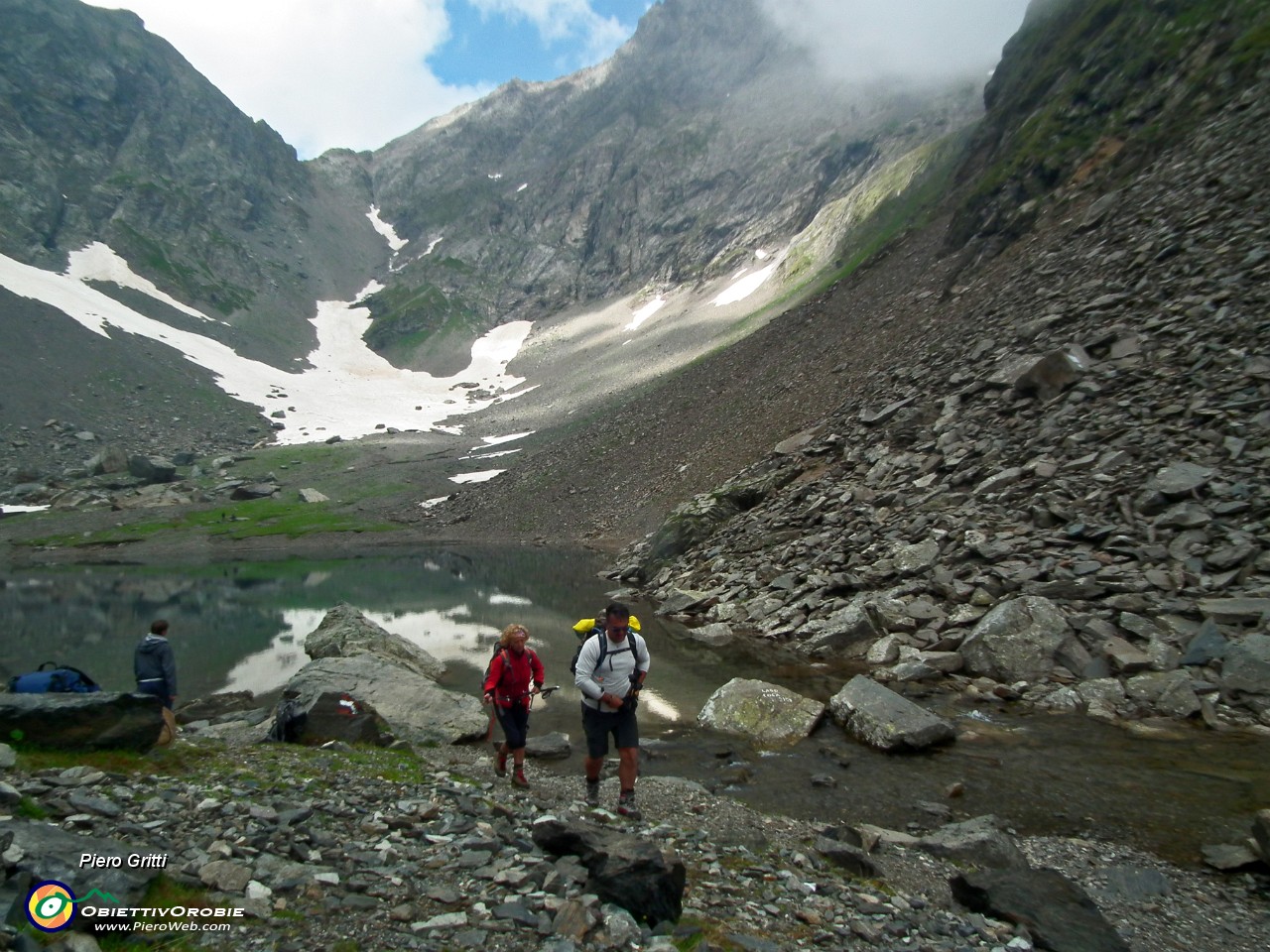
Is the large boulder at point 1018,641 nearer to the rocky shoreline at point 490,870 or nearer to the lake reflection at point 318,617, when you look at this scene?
the lake reflection at point 318,617

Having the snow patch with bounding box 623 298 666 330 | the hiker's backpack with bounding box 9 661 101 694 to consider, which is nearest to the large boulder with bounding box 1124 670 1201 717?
the hiker's backpack with bounding box 9 661 101 694

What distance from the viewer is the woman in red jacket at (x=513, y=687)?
417 inches

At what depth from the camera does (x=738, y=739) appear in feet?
45.0

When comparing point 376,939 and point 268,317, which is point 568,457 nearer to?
point 376,939

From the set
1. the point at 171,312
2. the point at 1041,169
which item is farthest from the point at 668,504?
the point at 171,312

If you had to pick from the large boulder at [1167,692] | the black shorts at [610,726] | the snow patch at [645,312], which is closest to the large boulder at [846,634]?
the large boulder at [1167,692]

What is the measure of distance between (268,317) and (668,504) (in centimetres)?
13845

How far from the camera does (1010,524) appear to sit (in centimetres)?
1991

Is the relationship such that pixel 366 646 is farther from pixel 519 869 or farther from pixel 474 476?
pixel 474 476

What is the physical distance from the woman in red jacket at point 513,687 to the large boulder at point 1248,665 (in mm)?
12802

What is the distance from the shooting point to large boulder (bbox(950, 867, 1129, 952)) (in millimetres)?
6270

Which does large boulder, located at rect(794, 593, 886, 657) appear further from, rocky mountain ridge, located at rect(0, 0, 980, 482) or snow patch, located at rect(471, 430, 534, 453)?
rocky mountain ridge, located at rect(0, 0, 980, 482)
